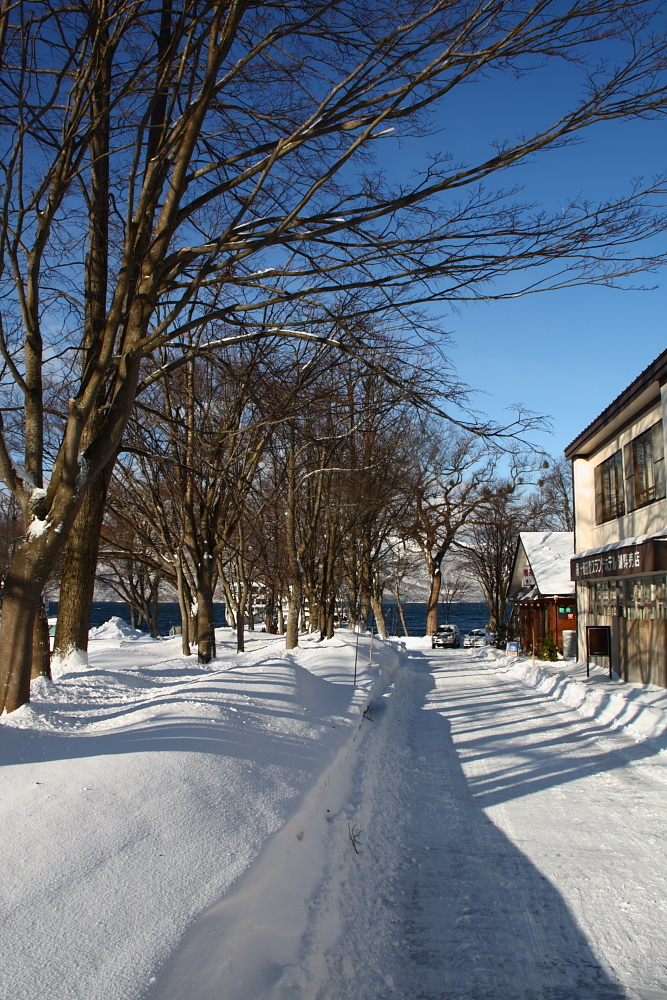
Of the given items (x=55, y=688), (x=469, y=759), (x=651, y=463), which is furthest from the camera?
(x=651, y=463)

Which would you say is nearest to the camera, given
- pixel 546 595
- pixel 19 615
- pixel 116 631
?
pixel 19 615

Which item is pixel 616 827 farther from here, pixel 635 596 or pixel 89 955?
pixel 635 596

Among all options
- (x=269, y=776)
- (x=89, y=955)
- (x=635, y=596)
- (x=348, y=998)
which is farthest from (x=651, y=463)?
(x=89, y=955)

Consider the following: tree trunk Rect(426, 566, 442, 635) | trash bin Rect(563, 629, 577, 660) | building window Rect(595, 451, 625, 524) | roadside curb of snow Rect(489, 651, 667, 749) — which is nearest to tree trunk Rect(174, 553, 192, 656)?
roadside curb of snow Rect(489, 651, 667, 749)

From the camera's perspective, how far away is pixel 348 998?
3885 mm

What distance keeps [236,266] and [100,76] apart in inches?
76.1

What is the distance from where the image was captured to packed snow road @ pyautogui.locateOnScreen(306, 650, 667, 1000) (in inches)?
165

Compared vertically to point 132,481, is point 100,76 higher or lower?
higher

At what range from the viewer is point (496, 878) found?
567 centimetres

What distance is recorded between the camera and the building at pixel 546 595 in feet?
108

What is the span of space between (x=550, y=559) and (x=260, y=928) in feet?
111

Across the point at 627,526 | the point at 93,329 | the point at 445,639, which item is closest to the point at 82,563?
the point at 93,329

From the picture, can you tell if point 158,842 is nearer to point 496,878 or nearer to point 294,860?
point 294,860

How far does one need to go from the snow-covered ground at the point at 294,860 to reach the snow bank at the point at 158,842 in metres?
0.01
